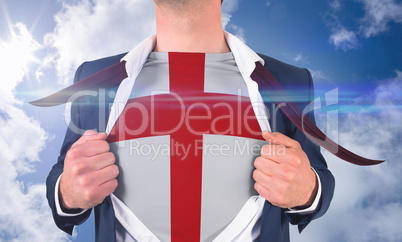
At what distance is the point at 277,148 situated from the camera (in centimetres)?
90

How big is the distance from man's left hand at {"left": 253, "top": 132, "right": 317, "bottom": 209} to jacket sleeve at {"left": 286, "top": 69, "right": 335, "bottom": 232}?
10 centimetres

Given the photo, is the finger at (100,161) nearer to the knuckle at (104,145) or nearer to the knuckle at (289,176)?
the knuckle at (104,145)

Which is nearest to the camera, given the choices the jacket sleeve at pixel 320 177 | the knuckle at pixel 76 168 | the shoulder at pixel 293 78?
the knuckle at pixel 76 168

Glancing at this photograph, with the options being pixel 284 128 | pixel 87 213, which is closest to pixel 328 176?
pixel 284 128

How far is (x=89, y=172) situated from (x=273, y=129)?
52cm

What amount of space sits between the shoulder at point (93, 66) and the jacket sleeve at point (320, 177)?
635 millimetres

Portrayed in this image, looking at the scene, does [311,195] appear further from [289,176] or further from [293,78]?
[293,78]

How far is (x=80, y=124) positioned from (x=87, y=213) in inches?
10.4

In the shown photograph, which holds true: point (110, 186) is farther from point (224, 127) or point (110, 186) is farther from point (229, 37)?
point (229, 37)

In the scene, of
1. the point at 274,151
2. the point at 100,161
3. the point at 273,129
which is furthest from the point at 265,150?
the point at 100,161

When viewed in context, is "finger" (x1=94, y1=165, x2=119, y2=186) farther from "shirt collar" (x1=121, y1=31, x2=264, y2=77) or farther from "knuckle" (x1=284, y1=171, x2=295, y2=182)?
"knuckle" (x1=284, y1=171, x2=295, y2=182)

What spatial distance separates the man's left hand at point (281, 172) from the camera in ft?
2.90

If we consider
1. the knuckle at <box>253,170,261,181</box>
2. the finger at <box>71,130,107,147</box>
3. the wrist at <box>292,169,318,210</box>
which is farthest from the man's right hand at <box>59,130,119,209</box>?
the wrist at <box>292,169,318,210</box>

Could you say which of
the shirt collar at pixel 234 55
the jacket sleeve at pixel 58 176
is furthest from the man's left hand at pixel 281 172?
the jacket sleeve at pixel 58 176
